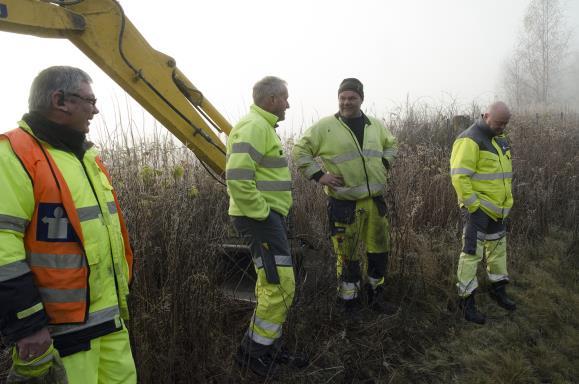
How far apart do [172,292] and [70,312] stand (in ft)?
3.77

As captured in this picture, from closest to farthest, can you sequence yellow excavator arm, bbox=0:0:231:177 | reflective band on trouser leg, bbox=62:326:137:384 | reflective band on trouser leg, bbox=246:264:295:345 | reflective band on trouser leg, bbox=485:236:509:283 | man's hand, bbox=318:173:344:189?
reflective band on trouser leg, bbox=62:326:137:384 → yellow excavator arm, bbox=0:0:231:177 → reflective band on trouser leg, bbox=246:264:295:345 → man's hand, bbox=318:173:344:189 → reflective band on trouser leg, bbox=485:236:509:283

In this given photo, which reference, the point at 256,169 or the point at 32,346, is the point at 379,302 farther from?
the point at 32,346

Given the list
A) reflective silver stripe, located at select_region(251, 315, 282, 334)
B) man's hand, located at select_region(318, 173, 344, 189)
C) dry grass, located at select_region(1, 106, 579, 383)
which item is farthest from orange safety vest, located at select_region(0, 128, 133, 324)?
man's hand, located at select_region(318, 173, 344, 189)

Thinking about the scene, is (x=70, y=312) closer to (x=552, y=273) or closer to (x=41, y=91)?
(x=41, y=91)

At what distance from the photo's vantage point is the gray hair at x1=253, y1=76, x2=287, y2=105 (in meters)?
3.02

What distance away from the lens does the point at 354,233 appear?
153 inches

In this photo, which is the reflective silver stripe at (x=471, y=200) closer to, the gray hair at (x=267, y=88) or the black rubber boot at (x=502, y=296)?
the black rubber boot at (x=502, y=296)

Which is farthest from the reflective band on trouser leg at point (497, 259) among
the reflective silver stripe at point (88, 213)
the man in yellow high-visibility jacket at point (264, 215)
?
the reflective silver stripe at point (88, 213)

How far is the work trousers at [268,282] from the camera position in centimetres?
283

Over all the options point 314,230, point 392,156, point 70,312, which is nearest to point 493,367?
point 392,156

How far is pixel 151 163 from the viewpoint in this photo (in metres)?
4.32

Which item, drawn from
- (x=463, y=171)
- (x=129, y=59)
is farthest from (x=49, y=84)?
(x=463, y=171)

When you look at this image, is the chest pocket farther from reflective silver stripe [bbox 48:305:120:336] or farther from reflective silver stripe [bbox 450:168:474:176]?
reflective silver stripe [bbox 48:305:120:336]

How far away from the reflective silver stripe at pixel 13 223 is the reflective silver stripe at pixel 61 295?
0.89 ft
